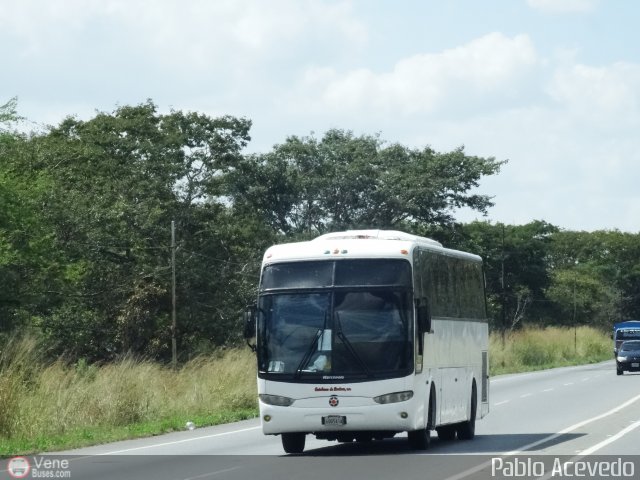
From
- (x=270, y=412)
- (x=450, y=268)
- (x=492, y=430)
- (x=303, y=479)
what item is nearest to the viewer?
(x=303, y=479)

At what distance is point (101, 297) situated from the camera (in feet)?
179

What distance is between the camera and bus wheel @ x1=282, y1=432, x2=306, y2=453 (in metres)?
19.8

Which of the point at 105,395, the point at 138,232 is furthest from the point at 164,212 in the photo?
the point at 105,395

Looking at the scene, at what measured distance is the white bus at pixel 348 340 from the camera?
62.1 ft

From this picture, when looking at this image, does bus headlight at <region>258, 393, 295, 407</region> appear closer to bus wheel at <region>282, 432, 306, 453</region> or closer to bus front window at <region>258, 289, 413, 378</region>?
bus front window at <region>258, 289, 413, 378</region>

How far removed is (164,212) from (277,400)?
123 feet

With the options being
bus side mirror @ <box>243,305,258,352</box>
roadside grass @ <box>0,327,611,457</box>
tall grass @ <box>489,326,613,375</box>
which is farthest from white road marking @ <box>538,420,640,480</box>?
tall grass @ <box>489,326,613,375</box>

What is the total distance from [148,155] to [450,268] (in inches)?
1461

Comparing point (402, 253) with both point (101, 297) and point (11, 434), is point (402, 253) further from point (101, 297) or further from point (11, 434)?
point (101, 297)

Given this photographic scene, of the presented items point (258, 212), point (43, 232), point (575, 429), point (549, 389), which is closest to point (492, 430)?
point (575, 429)

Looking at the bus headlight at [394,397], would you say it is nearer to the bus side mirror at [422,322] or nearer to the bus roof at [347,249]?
the bus side mirror at [422,322]

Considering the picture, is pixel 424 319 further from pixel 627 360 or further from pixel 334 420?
pixel 627 360

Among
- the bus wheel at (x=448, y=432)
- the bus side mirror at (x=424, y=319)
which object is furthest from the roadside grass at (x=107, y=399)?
the bus side mirror at (x=424, y=319)

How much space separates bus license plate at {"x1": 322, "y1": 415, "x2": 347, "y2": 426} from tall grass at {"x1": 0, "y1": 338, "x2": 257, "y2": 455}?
16.9 ft
